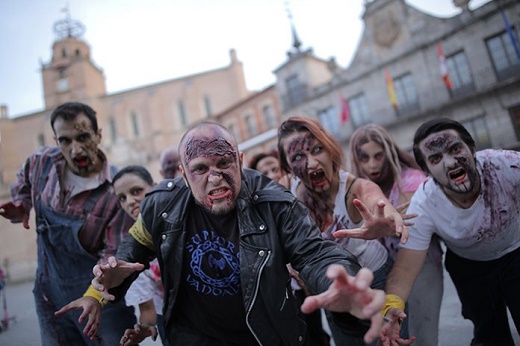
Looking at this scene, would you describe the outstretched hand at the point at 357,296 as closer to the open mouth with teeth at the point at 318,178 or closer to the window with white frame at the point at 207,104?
the open mouth with teeth at the point at 318,178

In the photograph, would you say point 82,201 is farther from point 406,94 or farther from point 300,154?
point 406,94

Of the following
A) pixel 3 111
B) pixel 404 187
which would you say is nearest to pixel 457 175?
pixel 404 187

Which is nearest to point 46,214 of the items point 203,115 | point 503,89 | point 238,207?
point 238,207

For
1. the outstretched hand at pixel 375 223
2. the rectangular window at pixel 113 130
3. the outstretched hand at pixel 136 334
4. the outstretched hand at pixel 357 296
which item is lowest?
the outstretched hand at pixel 136 334

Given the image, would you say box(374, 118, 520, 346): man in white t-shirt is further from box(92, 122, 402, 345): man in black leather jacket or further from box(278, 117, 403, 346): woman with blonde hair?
box(92, 122, 402, 345): man in black leather jacket

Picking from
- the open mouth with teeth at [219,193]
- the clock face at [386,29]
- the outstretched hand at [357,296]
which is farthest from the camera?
the clock face at [386,29]

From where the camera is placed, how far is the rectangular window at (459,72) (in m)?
16.4

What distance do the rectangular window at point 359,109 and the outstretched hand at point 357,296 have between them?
63.3 feet

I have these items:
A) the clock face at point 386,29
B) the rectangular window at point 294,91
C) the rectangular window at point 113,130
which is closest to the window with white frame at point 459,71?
the clock face at point 386,29

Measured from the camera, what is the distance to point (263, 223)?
2.06 metres

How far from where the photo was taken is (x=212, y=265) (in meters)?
2.14

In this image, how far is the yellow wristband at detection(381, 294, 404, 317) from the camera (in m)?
2.06

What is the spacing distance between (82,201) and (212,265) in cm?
160

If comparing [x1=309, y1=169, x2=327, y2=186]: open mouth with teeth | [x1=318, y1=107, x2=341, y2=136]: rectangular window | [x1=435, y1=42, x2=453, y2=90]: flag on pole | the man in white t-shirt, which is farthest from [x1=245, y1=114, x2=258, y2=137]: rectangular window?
the man in white t-shirt
